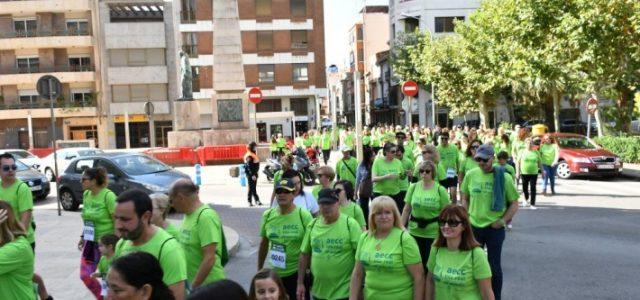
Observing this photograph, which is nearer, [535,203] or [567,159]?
[535,203]

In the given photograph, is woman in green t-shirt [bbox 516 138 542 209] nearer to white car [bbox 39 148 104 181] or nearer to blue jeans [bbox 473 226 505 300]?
blue jeans [bbox 473 226 505 300]

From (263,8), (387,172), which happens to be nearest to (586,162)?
(387,172)

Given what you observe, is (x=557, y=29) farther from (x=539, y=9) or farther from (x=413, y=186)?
(x=413, y=186)

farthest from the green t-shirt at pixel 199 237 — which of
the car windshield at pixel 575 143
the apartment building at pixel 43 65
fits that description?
the apartment building at pixel 43 65

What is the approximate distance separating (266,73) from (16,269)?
5178cm

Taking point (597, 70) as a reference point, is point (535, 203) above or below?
below

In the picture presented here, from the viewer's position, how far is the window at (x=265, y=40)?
55.1 metres

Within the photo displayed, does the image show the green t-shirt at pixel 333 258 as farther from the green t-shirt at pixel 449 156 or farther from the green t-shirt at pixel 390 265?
the green t-shirt at pixel 449 156

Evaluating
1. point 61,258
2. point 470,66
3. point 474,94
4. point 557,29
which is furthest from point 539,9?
point 61,258

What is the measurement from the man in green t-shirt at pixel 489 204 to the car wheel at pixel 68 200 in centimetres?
1198

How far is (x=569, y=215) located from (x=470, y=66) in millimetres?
23157

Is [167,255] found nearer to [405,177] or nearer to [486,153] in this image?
[486,153]

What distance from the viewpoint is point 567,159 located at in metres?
19.3

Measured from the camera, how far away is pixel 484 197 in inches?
265
